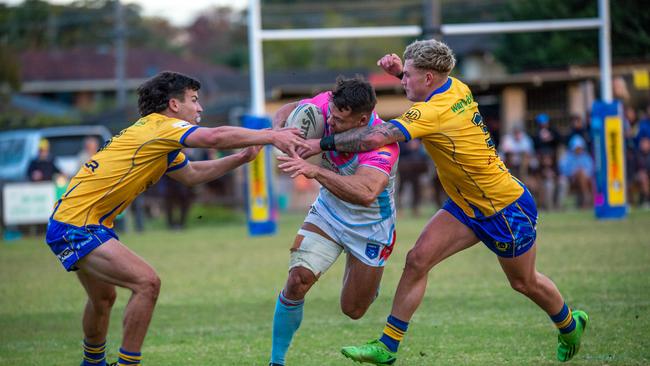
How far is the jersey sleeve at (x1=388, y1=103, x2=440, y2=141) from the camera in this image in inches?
249

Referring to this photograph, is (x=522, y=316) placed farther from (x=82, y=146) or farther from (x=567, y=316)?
(x=82, y=146)

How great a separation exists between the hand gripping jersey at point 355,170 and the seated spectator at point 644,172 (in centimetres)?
1559

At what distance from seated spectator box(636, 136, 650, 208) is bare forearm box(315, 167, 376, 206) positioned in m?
16.1

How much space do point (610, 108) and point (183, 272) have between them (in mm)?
8578

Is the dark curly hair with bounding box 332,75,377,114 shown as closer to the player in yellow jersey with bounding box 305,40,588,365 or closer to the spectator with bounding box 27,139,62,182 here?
the player in yellow jersey with bounding box 305,40,588,365

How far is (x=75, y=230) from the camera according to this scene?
6246 millimetres

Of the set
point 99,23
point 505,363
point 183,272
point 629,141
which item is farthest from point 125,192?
point 99,23

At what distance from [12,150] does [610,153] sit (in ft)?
51.0

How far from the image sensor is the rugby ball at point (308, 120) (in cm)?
678

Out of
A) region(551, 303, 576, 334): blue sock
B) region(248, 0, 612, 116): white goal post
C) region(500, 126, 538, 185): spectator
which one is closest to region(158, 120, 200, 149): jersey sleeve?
region(551, 303, 576, 334): blue sock

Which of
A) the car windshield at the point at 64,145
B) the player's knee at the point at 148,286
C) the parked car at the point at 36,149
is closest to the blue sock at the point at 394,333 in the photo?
the player's knee at the point at 148,286

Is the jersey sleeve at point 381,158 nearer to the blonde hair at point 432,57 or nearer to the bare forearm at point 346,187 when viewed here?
the bare forearm at point 346,187

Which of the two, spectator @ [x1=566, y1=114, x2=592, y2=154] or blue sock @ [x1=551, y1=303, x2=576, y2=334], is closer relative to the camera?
blue sock @ [x1=551, y1=303, x2=576, y2=334]

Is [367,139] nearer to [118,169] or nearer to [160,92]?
[160,92]
